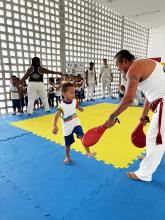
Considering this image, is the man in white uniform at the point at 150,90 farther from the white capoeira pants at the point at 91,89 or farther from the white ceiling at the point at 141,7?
the white ceiling at the point at 141,7

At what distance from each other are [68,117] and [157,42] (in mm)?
15229

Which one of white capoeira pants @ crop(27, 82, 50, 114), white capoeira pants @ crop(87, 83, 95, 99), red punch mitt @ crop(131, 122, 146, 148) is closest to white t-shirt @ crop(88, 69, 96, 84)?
white capoeira pants @ crop(87, 83, 95, 99)

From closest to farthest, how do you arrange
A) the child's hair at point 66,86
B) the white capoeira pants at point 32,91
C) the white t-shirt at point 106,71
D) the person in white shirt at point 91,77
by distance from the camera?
1. the child's hair at point 66,86
2. the white capoeira pants at point 32,91
3. the person in white shirt at point 91,77
4. the white t-shirt at point 106,71

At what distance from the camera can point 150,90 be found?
85.2 inches

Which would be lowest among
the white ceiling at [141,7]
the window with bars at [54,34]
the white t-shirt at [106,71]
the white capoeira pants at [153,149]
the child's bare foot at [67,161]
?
the child's bare foot at [67,161]

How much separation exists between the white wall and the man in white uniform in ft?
47.5

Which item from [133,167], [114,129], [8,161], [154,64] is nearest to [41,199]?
[8,161]

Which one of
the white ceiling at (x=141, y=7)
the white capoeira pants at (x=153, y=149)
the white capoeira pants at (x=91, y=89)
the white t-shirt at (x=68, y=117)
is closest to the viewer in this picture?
the white capoeira pants at (x=153, y=149)

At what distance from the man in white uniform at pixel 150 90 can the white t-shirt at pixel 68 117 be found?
0.98 m

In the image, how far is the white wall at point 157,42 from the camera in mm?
15023

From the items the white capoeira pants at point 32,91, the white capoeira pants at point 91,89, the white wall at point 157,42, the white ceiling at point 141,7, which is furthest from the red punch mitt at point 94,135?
the white wall at point 157,42

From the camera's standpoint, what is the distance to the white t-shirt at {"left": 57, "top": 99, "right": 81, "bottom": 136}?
2834mm

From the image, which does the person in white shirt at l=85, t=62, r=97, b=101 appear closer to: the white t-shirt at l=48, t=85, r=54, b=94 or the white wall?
the white t-shirt at l=48, t=85, r=54, b=94

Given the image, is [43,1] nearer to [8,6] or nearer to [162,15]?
[8,6]
